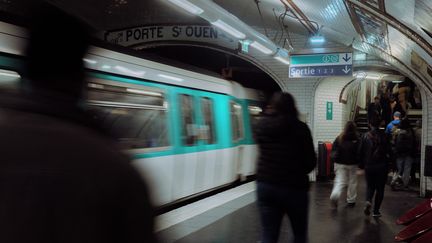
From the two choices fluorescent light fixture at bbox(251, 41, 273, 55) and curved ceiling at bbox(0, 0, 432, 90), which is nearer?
curved ceiling at bbox(0, 0, 432, 90)

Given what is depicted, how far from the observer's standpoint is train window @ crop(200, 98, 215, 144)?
28.4ft

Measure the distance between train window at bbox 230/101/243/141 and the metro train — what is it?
0.03m

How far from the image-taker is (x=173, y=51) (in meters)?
18.9

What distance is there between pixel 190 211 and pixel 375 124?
341 cm

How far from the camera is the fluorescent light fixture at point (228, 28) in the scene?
23.7 ft

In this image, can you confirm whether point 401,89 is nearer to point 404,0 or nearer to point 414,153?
point 414,153

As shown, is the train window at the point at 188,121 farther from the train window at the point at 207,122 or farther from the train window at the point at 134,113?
the train window at the point at 134,113

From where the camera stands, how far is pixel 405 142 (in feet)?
35.9

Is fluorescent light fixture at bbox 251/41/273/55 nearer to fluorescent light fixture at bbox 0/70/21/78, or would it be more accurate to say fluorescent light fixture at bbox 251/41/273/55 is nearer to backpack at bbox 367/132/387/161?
backpack at bbox 367/132/387/161

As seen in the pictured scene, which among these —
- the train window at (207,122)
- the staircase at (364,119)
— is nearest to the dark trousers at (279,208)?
the train window at (207,122)

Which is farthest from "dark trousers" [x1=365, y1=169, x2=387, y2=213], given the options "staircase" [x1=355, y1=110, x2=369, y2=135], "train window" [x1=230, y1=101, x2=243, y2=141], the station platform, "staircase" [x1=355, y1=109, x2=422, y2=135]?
"staircase" [x1=355, y1=110, x2=369, y2=135]

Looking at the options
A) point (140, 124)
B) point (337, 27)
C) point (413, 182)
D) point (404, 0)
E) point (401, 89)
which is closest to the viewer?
point (404, 0)

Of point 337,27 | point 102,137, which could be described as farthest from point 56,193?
point 337,27

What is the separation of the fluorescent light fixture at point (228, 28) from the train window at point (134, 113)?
145 cm
